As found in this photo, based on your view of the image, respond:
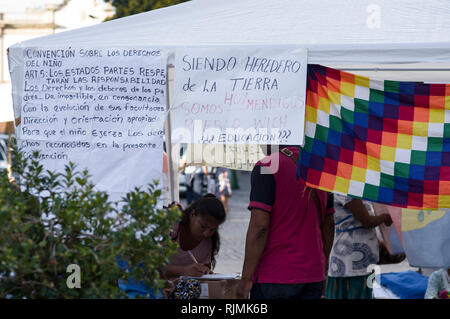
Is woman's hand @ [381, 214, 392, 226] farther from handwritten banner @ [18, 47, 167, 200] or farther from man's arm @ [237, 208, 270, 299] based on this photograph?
handwritten banner @ [18, 47, 167, 200]

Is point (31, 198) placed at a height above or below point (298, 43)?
below

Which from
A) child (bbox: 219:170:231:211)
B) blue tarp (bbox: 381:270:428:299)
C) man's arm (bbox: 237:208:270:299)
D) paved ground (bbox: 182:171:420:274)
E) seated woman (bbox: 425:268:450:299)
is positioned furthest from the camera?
child (bbox: 219:170:231:211)

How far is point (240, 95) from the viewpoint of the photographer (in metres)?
3.87

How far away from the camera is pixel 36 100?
402 cm

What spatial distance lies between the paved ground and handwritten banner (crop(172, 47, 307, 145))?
11.0 ft

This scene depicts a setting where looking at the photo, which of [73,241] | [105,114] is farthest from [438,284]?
[73,241]

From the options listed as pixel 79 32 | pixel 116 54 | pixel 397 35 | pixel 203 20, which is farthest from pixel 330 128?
pixel 79 32

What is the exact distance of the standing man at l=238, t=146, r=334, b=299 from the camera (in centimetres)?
377

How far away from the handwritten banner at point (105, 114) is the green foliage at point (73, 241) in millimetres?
1028

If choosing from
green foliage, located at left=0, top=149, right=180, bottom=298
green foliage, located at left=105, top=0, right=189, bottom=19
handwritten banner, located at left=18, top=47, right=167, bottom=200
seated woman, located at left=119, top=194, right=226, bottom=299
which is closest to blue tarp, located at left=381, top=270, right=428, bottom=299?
seated woman, located at left=119, top=194, right=226, bottom=299

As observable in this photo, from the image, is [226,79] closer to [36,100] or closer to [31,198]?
[36,100]
